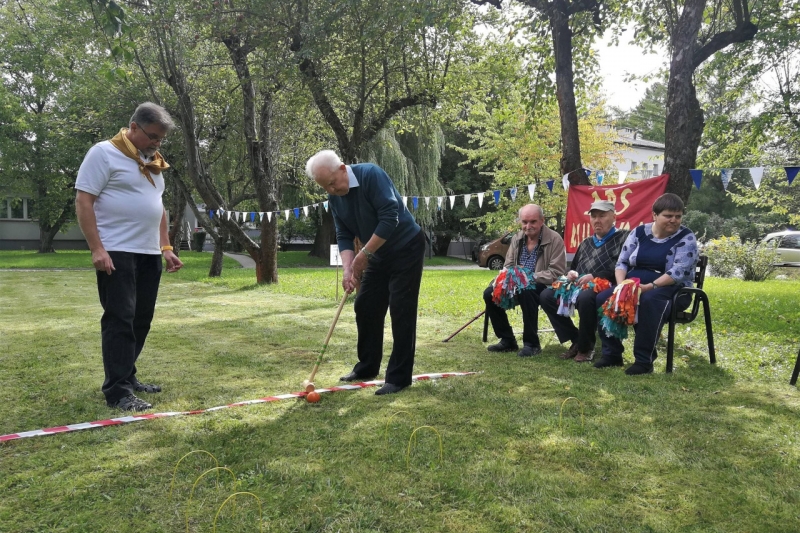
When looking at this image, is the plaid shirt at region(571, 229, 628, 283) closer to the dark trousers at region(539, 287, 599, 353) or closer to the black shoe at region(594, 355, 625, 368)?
the dark trousers at region(539, 287, 599, 353)

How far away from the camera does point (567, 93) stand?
693 centimetres

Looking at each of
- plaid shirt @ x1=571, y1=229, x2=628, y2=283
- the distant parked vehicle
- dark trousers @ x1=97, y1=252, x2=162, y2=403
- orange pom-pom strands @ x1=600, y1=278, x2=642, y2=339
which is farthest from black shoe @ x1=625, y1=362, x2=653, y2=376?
the distant parked vehicle

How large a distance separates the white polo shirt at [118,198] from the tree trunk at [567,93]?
477cm

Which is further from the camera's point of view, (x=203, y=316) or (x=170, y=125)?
(x=203, y=316)

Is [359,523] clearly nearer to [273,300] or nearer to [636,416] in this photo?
[636,416]

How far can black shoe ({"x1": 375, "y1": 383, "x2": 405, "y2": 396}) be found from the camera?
387 cm

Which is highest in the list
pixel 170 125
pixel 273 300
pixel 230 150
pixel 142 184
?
pixel 230 150

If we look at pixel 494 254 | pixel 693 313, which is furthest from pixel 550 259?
pixel 494 254

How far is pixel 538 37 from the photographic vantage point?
8891 millimetres

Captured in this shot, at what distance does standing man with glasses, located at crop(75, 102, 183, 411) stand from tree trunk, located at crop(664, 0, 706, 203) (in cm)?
493

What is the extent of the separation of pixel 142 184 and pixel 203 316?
4.85 meters

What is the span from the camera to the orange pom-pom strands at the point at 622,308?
4.59 metres

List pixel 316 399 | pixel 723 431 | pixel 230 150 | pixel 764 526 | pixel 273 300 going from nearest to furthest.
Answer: pixel 764 526, pixel 723 431, pixel 316 399, pixel 273 300, pixel 230 150

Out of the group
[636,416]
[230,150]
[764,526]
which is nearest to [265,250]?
[230,150]
